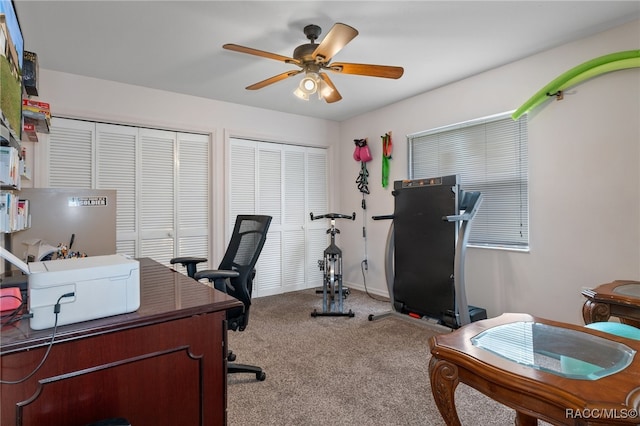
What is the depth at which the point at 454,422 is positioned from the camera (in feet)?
4.15

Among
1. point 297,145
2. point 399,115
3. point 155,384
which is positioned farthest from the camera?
point 297,145

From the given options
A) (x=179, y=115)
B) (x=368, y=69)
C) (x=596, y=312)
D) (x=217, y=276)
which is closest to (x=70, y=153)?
(x=179, y=115)

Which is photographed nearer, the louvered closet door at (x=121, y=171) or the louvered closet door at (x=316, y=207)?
the louvered closet door at (x=121, y=171)

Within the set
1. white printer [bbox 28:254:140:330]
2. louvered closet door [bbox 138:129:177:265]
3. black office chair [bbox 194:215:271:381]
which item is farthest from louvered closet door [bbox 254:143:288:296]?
white printer [bbox 28:254:140:330]

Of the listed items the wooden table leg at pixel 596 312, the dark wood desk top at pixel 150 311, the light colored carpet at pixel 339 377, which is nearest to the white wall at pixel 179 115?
the light colored carpet at pixel 339 377

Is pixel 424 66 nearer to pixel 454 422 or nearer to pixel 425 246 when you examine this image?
pixel 425 246

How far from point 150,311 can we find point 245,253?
3.78 ft

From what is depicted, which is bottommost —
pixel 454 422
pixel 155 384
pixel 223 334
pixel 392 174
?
pixel 454 422

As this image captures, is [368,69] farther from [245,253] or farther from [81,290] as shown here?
[81,290]

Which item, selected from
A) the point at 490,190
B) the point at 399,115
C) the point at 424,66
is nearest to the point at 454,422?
the point at 490,190

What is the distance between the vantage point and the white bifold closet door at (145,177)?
327cm

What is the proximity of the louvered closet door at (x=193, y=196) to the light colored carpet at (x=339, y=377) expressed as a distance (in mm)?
1210

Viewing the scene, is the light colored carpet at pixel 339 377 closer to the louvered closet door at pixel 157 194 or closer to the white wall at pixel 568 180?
the white wall at pixel 568 180

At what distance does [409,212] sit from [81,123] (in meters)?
3.47
